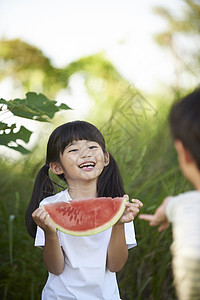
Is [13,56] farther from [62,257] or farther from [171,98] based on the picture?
[62,257]

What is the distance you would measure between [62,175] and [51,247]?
1.11 feet

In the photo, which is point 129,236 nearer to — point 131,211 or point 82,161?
point 131,211

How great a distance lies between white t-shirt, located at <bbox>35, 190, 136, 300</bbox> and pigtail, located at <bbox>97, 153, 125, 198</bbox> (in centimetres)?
18

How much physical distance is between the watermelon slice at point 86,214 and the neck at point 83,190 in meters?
0.06

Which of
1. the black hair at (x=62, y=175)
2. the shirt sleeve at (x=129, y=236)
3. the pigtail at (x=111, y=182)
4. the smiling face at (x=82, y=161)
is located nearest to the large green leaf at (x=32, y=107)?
the black hair at (x=62, y=175)

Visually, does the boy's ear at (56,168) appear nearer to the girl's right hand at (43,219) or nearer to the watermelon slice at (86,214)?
the watermelon slice at (86,214)

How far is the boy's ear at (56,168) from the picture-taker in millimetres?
1677

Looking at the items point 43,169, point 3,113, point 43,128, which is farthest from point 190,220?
point 43,128

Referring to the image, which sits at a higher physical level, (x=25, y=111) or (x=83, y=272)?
(x=25, y=111)

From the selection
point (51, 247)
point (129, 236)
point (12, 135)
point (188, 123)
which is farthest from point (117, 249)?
point (188, 123)

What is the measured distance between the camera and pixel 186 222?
88cm

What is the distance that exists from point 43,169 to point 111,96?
2.81 ft

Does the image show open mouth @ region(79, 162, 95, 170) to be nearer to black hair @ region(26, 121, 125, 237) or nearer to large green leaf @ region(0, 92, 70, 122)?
black hair @ region(26, 121, 125, 237)

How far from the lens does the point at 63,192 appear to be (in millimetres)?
1697
